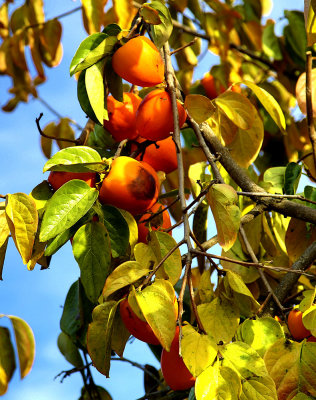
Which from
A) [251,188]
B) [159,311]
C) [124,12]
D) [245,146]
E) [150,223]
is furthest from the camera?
[124,12]

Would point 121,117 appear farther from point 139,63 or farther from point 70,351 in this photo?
point 70,351

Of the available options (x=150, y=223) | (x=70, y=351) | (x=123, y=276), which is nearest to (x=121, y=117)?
(x=150, y=223)

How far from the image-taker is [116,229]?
0.77 meters

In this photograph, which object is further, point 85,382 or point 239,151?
point 85,382

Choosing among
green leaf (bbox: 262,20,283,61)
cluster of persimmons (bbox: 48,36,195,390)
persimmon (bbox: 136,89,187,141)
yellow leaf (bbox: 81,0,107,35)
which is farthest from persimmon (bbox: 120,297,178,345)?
green leaf (bbox: 262,20,283,61)

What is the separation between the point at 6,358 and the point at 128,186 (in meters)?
0.27

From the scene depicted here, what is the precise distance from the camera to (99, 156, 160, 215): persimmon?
779mm

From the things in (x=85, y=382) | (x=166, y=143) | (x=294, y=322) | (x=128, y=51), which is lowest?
(x=85, y=382)

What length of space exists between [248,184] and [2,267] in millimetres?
410

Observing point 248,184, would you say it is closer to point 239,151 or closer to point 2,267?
point 239,151

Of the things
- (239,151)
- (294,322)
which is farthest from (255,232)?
(294,322)

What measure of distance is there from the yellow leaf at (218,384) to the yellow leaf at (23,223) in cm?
26

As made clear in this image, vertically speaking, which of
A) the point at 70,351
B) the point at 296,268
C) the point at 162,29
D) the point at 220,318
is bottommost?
the point at 70,351

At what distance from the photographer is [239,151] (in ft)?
3.53
